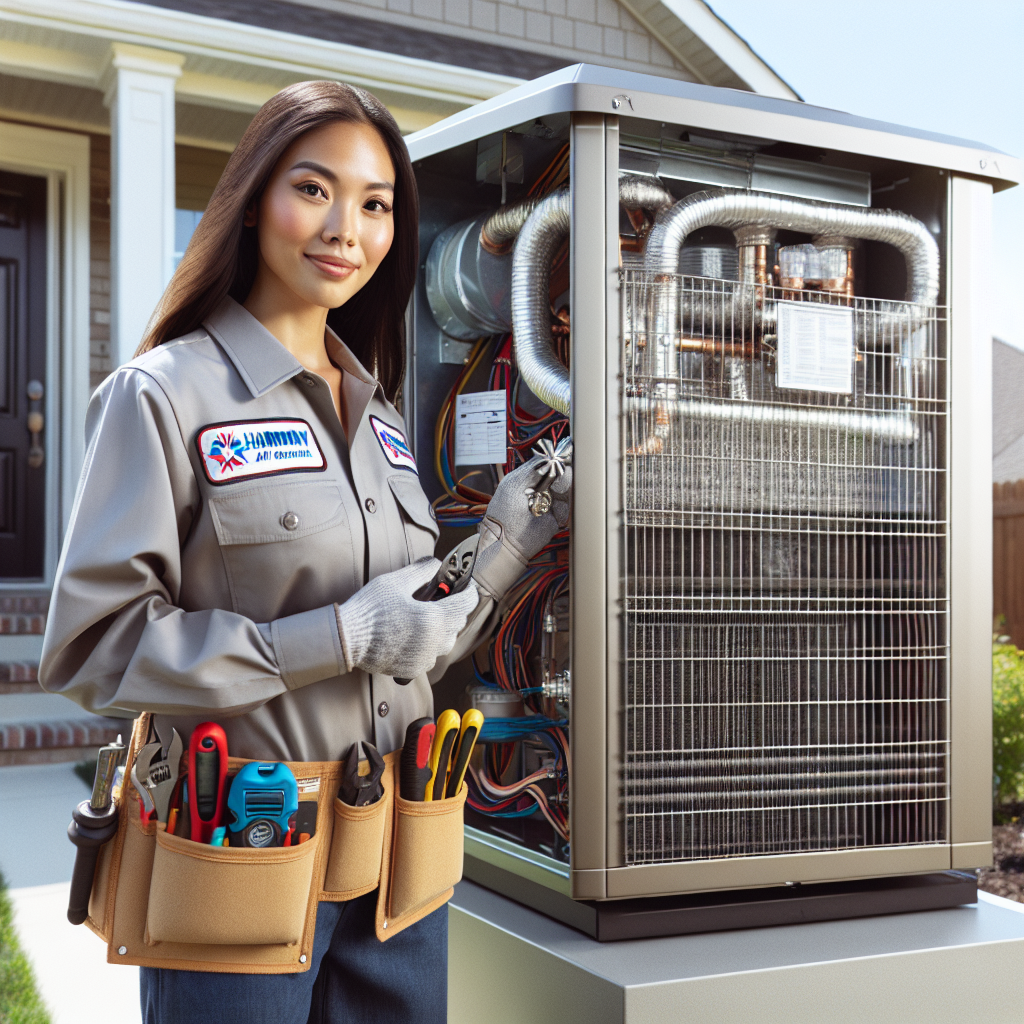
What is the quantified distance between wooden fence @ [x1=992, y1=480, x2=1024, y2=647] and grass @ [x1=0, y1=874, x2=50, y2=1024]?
6.57 m

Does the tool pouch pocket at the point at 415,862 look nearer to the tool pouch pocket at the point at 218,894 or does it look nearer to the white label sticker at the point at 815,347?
the tool pouch pocket at the point at 218,894

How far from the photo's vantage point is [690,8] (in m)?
6.01

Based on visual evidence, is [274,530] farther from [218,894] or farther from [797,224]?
[797,224]

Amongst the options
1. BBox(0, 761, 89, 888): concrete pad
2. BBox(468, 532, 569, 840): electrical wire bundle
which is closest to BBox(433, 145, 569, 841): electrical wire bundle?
BBox(468, 532, 569, 840): electrical wire bundle

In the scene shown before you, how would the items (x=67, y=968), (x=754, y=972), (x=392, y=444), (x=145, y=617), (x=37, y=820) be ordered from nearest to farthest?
(x=145, y=617) → (x=392, y=444) → (x=754, y=972) → (x=67, y=968) → (x=37, y=820)

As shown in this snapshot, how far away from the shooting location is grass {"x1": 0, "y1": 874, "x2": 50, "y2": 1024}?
8.72 feet

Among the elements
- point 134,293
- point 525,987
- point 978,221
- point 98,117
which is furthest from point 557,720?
point 98,117

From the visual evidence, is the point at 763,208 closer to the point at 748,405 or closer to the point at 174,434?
the point at 748,405

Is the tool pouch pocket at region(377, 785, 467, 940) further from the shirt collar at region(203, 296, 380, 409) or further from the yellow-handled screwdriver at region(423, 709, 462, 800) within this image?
the shirt collar at region(203, 296, 380, 409)

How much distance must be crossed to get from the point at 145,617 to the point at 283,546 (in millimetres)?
188

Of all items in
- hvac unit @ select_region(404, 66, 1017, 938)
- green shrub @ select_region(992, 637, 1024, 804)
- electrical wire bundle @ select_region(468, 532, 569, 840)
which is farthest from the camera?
green shrub @ select_region(992, 637, 1024, 804)

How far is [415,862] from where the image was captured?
4.82ft

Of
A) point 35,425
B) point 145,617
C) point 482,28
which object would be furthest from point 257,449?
point 482,28

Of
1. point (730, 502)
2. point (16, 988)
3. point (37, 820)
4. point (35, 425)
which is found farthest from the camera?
point (35, 425)
